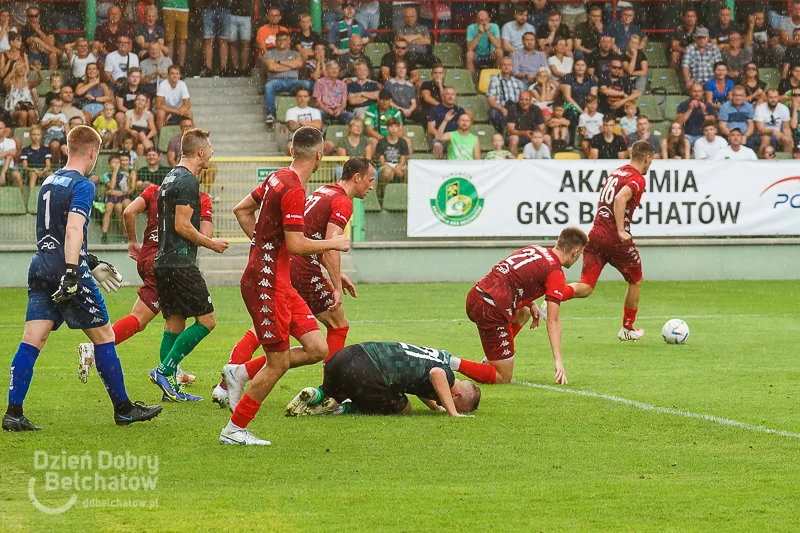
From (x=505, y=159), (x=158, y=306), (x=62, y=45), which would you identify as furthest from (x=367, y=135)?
(x=158, y=306)

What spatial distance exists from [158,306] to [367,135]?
12154mm

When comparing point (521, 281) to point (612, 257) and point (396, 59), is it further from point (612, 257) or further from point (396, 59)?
point (396, 59)

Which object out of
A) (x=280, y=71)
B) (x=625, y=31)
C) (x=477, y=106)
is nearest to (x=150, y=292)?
(x=280, y=71)

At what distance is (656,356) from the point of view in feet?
37.3

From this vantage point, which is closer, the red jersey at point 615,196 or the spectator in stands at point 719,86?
the red jersey at point 615,196

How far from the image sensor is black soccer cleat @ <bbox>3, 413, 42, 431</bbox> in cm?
732

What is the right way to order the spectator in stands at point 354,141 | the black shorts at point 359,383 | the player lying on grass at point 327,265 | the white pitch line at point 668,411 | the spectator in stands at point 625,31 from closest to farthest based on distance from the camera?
the white pitch line at point 668,411 < the black shorts at point 359,383 < the player lying on grass at point 327,265 < the spectator in stands at point 354,141 < the spectator in stands at point 625,31

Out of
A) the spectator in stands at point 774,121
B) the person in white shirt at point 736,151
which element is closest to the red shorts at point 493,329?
Answer: the person in white shirt at point 736,151

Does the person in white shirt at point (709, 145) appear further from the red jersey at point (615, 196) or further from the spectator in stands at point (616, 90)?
the red jersey at point (615, 196)

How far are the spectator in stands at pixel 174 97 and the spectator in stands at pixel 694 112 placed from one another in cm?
916

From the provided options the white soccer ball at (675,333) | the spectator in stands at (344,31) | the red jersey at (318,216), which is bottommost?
the white soccer ball at (675,333)

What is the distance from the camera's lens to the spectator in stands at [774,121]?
73.8 feet

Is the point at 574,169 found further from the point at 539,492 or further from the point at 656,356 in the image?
the point at 539,492
